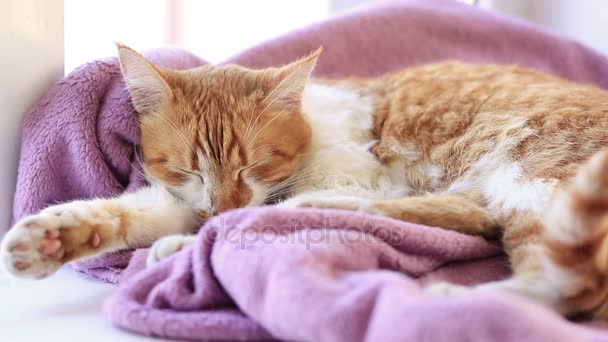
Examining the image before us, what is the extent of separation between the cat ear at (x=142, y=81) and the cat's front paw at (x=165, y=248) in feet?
1.55

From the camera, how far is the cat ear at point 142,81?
167 centimetres

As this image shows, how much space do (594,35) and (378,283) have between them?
2.38 metres

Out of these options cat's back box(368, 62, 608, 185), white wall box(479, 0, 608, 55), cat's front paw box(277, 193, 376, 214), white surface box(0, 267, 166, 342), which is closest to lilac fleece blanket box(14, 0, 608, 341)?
white surface box(0, 267, 166, 342)

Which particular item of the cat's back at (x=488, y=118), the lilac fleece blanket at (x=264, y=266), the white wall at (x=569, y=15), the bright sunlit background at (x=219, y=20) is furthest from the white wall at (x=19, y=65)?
the white wall at (x=569, y=15)

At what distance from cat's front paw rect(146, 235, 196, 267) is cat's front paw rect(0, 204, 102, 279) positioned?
0.17m

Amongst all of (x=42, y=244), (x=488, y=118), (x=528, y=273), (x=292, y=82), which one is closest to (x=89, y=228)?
(x=42, y=244)

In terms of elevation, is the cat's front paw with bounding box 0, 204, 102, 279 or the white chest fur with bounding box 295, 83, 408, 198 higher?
the white chest fur with bounding box 295, 83, 408, 198

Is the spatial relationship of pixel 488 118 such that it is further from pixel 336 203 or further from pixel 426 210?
pixel 336 203

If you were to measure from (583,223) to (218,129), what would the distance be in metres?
0.94

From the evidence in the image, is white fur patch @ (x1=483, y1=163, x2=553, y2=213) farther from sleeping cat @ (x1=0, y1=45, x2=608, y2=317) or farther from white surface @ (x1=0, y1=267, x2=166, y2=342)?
white surface @ (x1=0, y1=267, x2=166, y2=342)

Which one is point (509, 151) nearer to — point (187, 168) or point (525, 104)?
point (525, 104)

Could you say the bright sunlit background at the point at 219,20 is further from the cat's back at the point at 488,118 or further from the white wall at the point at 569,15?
the cat's back at the point at 488,118

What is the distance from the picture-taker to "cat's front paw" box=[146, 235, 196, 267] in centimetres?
138

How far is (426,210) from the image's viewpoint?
1529mm
